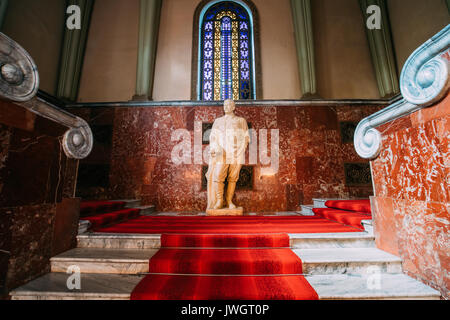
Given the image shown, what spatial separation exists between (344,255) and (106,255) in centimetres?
230

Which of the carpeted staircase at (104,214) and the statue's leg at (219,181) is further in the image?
the statue's leg at (219,181)

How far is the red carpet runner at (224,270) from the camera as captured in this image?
4.84 feet

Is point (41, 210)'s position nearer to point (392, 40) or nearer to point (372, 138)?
point (372, 138)

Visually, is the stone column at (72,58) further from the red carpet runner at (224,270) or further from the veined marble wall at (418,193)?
the veined marble wall at (418,193)

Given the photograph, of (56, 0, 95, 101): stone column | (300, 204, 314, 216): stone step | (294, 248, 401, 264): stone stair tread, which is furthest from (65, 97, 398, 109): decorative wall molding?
(294, 248, 401, 264): stone stair tread

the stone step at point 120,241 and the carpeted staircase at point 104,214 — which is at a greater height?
the carpeted staircase at point 104,214

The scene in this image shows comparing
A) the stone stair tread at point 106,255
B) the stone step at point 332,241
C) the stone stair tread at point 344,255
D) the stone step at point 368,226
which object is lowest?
the stone stair tread at point 344,255

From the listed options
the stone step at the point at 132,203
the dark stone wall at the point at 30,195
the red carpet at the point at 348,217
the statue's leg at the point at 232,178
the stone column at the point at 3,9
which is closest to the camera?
the dark stone wall at the point at 30,195

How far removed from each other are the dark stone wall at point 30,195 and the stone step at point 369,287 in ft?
7.62

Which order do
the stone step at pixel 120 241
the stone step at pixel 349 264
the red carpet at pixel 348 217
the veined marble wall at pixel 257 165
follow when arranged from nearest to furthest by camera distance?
the stone step at pixel 349 264 → the stone step at pixel 120 241 → the red carpet at pixel 348 217 → the veined marble wall at pixel 257 165

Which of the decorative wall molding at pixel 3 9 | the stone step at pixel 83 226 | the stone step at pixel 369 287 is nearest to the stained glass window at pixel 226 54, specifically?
the decorative wall molding at pixel 3 9

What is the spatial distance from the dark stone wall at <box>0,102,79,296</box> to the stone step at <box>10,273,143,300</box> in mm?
111

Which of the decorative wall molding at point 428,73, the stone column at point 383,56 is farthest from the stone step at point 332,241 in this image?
the stone column at point 383,56
